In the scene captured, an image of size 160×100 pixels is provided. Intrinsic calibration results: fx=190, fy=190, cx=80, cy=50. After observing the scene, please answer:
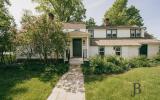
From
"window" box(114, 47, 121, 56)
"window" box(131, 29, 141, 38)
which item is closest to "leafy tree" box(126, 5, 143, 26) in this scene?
"window" box(131, 29, 141, 38)

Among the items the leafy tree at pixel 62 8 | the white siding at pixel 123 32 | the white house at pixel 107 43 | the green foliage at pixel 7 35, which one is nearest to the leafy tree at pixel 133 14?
the leafy tree at pixel 62 8

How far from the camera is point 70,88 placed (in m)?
12.9

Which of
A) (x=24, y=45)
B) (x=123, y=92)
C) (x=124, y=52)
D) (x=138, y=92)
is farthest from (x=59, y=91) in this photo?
(x=124, y=52)

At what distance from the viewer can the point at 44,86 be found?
13258 millimetres

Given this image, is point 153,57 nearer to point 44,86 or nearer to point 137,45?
point 137,45

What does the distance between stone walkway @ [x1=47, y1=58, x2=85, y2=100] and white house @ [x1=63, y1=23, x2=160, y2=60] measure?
7.02 meters

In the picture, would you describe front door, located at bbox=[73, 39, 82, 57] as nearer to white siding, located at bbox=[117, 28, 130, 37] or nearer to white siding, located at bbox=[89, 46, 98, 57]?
white siding, located at bbox=[89, 46, 98, 57]

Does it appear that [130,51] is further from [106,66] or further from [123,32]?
[106,66]

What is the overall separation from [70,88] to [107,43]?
48.8 ft

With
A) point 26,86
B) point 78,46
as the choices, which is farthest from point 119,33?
point 26,86

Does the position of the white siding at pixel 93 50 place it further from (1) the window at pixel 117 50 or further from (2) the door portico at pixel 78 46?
(1) the window at pixel 117 50

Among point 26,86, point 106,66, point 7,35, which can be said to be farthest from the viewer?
point 7,35

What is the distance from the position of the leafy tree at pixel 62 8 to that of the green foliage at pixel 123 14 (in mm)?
8594

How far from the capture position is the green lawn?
10.9 meters
